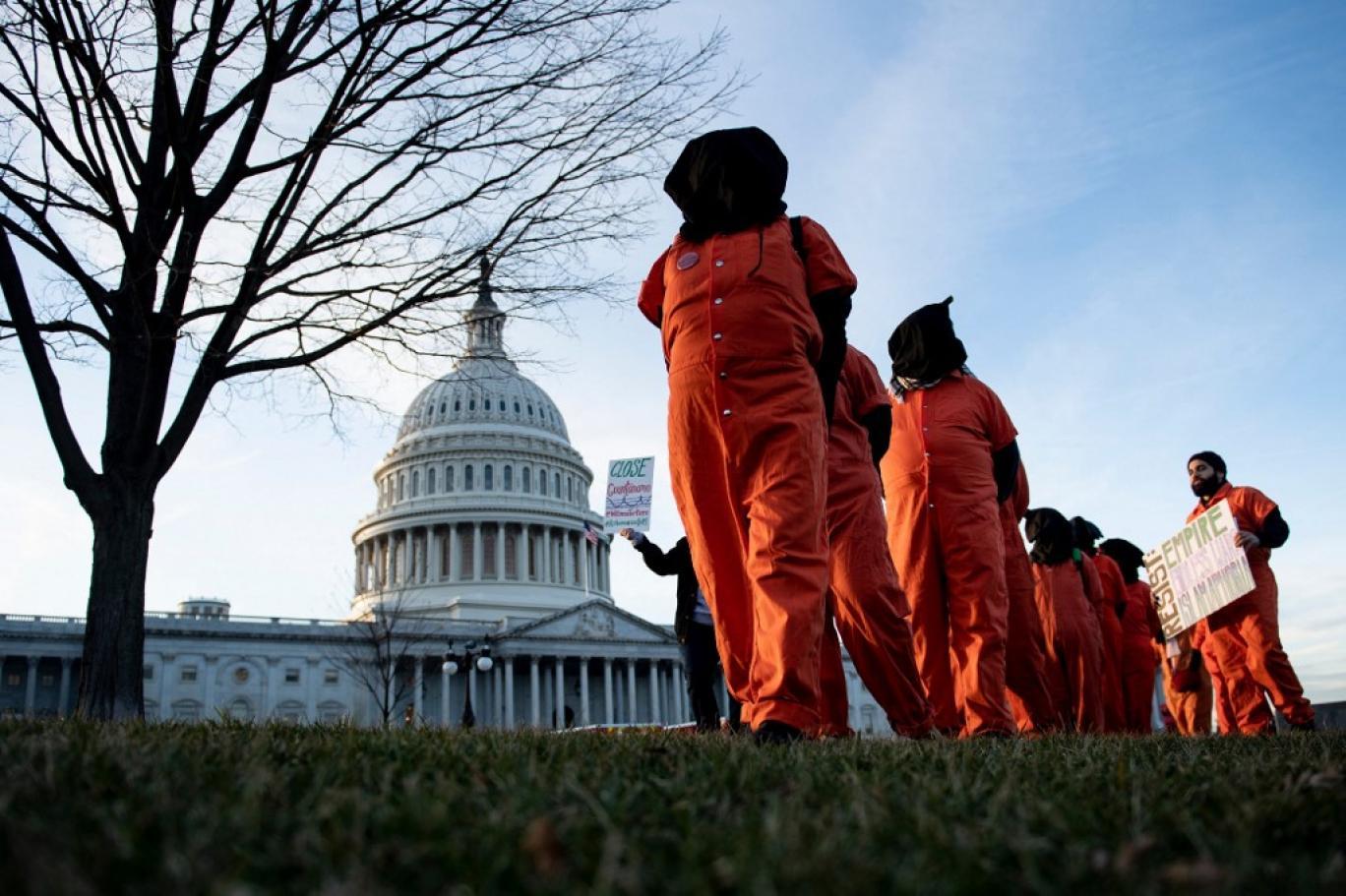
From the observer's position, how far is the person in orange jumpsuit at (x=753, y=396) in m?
4.57

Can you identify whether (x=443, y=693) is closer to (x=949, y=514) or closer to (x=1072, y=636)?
(x=1072, y=636)

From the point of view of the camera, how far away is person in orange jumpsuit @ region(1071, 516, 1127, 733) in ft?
39.8

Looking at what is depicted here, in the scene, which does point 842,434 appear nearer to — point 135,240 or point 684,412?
point 684,412

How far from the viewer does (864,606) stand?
6.36m

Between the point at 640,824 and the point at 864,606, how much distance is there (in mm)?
4619

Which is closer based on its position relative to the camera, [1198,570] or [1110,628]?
[1198,570]

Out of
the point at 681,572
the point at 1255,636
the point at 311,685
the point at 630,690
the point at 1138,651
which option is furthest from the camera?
the point at 630,690

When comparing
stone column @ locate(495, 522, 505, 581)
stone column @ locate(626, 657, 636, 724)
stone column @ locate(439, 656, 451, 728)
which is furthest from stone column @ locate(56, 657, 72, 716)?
stone column @ locate(626, 657, 636, 724)

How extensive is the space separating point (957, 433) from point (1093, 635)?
4304 millimetres

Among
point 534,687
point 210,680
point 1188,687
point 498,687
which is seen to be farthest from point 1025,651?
point 498,687

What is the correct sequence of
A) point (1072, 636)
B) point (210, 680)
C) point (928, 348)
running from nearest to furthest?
point (928, 348), point (1072, 636), point (210, 680)

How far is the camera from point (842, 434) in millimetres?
6738

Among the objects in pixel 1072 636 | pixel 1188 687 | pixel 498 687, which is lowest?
pixel 1188 687

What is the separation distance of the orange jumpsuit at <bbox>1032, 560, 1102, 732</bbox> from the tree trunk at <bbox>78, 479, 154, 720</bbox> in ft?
26.7
